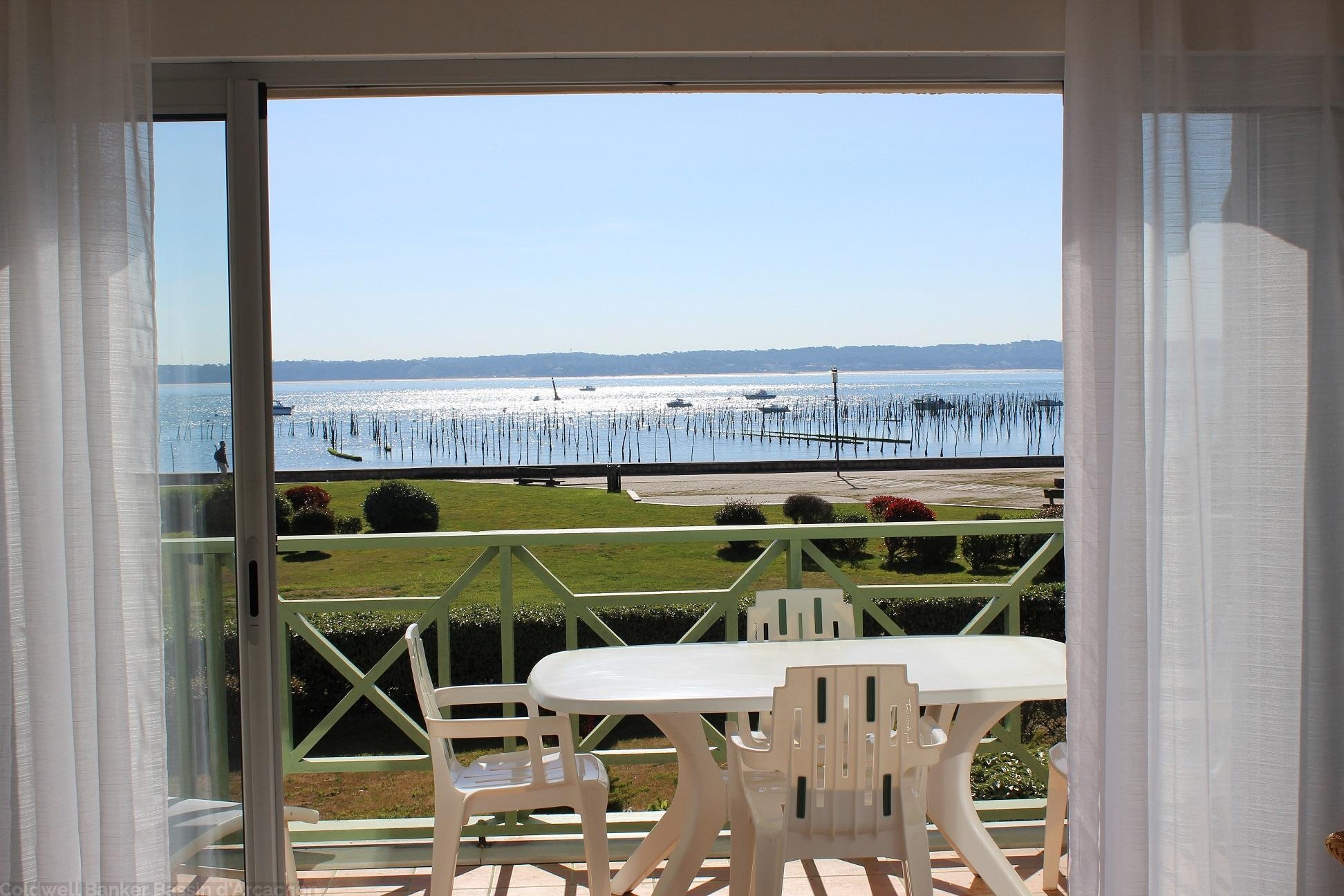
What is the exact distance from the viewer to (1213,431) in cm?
186

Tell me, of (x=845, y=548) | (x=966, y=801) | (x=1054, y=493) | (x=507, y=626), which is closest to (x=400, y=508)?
(x=845, y=548)

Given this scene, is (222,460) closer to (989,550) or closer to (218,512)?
(218,512)

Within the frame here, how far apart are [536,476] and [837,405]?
18.4 feet

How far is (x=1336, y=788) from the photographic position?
187cm

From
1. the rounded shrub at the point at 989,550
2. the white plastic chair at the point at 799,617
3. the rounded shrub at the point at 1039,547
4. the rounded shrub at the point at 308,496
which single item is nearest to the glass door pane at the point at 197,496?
the white plastic chair at the point at 799,617

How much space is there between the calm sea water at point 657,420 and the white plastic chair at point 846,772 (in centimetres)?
1340

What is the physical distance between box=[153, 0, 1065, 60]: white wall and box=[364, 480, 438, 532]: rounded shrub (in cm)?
1376

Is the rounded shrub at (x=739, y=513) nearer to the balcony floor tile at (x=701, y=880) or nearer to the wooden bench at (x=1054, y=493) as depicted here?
the wooden bench at (x=1054, y=493)

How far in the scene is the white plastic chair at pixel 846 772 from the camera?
7.07 feet

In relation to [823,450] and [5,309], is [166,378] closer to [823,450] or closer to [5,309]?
[5,309]

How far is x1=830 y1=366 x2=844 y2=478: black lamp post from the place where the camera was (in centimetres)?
1714

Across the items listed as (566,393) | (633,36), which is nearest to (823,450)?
(566,393)

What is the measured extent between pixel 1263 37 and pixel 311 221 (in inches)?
560

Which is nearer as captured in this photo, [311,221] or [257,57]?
[257,57]
